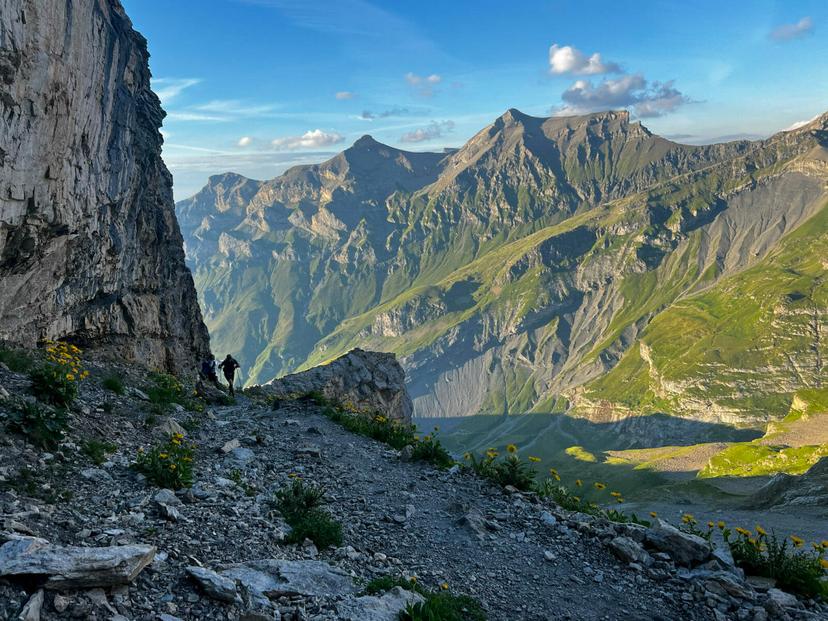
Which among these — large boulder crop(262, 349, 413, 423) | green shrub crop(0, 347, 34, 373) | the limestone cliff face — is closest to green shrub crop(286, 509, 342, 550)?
green shrub crop(0, 347, 34, 373)

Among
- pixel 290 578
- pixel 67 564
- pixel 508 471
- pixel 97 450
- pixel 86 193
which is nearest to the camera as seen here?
Answer: pixel 67 564

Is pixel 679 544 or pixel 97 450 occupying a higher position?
pixel 97 450

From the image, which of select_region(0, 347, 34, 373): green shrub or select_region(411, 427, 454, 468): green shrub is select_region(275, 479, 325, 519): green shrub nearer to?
select_region(411, 427, 454, 468): green shrub

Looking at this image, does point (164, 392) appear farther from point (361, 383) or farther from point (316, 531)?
point (361, 383)

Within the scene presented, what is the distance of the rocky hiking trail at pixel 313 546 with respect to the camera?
862 cm

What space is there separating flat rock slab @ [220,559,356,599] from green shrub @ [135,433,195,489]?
13.8ft

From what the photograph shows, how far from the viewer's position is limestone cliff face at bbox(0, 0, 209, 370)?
2731 centimetres

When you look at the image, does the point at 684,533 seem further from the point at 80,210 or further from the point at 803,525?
the point at 803,525

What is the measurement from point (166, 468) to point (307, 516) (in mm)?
3827

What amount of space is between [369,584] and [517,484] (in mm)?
8240

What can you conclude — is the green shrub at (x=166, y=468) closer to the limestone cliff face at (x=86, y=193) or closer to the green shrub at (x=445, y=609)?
the green shrub at (x=445, y=609)

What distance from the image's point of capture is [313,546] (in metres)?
11.7

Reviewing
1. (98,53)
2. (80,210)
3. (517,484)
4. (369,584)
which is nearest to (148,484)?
(369,584)

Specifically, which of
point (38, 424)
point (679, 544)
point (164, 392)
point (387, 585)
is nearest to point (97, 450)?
point (38, 424)
